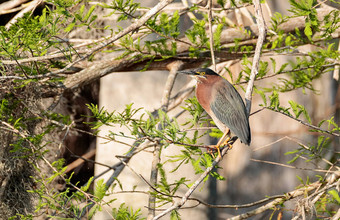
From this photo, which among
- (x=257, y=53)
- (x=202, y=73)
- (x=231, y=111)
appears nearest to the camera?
(x=257, y=53)

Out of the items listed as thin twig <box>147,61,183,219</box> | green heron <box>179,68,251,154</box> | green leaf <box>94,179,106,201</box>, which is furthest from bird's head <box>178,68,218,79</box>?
green leaf <box>94,179,106,201</box>

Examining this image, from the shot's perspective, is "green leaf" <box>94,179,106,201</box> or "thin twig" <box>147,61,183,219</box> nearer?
"green leaf" <box>94,179,106,201</box>

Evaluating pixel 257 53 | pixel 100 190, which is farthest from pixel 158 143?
pixel 257 53

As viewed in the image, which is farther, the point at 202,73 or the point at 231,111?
the point at 202,73

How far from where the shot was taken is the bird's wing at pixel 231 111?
5.67ft

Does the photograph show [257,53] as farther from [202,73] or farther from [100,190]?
[100,190]

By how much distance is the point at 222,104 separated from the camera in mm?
1844

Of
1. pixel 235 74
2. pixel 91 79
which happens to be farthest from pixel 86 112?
pixel 235 74

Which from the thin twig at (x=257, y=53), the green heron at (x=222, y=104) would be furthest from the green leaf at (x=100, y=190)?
the thin twig at (x=257, y=53)

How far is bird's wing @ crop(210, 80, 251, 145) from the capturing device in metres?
1.73

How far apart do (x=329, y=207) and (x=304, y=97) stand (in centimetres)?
69

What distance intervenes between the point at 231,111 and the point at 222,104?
0.09 metres

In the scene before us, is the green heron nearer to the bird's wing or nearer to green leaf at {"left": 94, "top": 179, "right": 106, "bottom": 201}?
the bird's wing

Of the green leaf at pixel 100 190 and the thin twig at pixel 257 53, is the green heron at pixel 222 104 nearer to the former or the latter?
the thin twig at pixel 257 53
